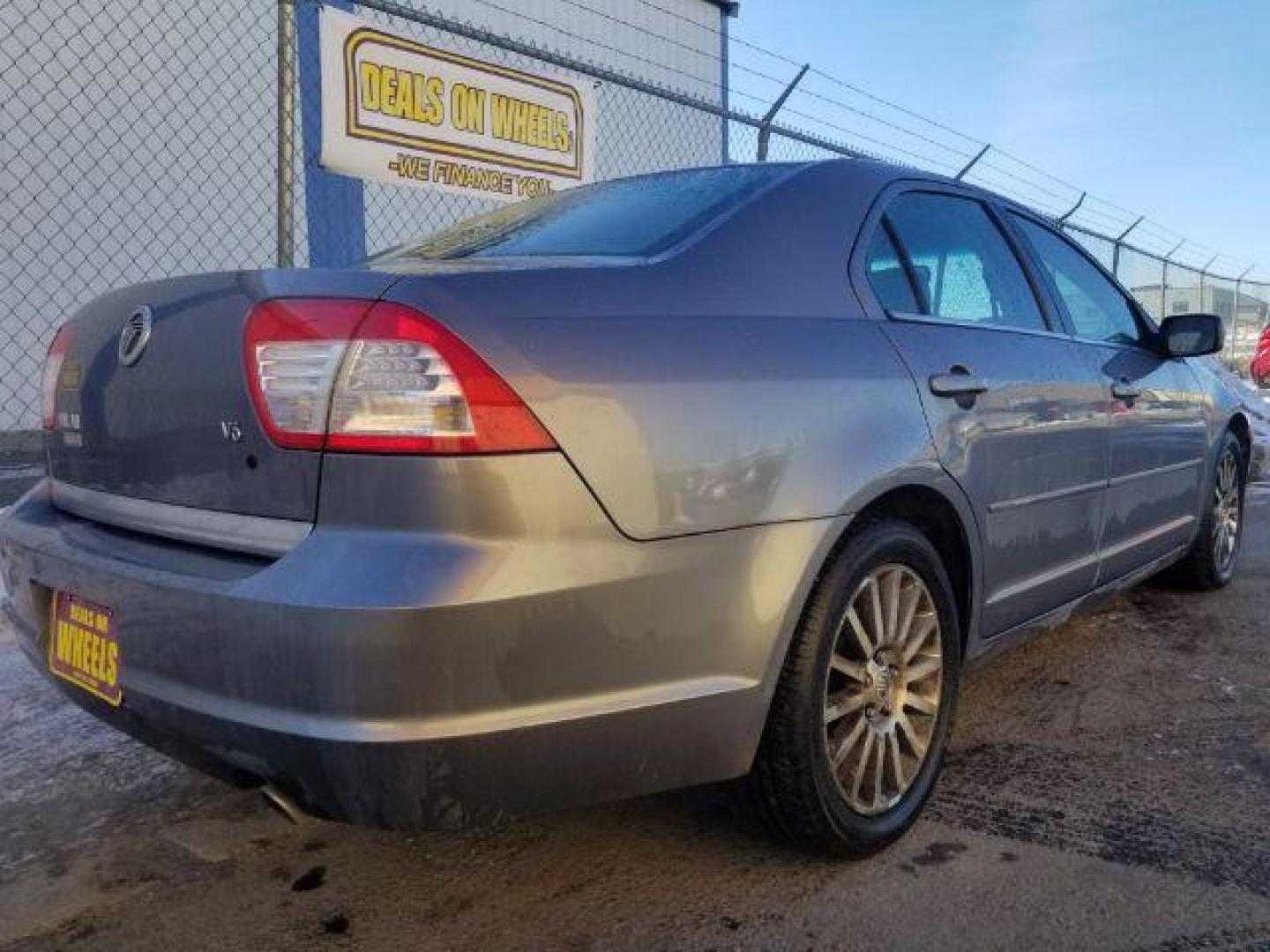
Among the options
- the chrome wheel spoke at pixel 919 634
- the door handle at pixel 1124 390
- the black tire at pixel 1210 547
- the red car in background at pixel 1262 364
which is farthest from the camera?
the red car in background at pixel 1262 364

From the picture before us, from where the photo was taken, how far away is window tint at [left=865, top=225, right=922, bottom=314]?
2463mm

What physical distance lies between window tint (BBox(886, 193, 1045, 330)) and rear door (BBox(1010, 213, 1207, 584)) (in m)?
0.20

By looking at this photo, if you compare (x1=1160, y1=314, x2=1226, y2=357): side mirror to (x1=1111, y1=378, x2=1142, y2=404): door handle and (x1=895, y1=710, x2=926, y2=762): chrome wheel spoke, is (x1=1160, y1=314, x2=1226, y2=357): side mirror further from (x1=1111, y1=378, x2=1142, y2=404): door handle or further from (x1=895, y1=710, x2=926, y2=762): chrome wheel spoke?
(x1=895, y1=710, x2=926, y2=762): chrome wheel spoke

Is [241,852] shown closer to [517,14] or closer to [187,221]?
[187,221]

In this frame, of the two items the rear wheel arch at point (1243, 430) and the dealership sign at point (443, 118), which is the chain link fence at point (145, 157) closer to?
the dealership sign at point (443, 118)

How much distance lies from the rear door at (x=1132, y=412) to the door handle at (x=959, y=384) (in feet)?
2.82

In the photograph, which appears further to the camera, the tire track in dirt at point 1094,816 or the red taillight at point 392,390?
the tire track in dirt at point 1094,816

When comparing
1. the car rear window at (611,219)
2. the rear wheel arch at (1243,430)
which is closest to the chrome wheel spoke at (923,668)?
the car rear window at (611,219)

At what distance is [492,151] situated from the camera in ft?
18.6

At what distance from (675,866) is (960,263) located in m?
1.82

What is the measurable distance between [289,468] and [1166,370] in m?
3.34

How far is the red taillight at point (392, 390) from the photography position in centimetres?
166

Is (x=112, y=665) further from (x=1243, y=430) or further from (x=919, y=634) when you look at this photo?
(x=1243, y=430)

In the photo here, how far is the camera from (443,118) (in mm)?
5340
